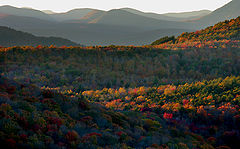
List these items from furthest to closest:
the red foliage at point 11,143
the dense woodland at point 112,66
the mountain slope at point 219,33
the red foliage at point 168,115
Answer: the mountain slope at point 219,33 → the dense woodland at point 112,66 → the red foliage at point 168,115 → the red foliage at point 11,143

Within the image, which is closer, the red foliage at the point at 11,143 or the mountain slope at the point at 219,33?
the red foliage at the point at 11,143

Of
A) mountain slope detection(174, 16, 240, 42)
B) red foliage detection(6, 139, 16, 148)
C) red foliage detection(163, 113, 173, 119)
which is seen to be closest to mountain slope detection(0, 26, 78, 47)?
mountain slope detection(174, 16, 240, 42)

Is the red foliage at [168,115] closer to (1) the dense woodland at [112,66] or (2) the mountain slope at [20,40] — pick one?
(1) the dense woodland at [112,66]

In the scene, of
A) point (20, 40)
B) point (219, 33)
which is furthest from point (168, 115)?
point (20, 40)

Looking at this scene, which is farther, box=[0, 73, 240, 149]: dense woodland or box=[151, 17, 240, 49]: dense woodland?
box=[151, 17, 240, 49]: dense woodland

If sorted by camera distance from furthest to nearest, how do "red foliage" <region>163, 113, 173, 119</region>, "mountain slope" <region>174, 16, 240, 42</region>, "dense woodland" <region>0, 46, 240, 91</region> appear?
"mountain slope" <region>174, 16, 240, 42</region> < "dense woodland" <region>0, 46, 240, 91</region> < "red foliage" <region>163, 113, 173, 119</region>

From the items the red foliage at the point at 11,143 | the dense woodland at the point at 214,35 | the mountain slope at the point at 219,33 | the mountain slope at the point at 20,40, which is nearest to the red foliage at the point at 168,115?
the red foliage at the point at 11,143

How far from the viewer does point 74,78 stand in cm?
1452

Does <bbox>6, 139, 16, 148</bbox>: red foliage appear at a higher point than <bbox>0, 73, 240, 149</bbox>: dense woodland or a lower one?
higher

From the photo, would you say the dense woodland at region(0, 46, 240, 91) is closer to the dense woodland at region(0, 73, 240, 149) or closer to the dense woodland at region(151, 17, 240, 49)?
the dense woodland at region(0, 73, 240, 149)

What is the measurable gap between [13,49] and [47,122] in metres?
16.1

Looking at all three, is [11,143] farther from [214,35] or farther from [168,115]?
[214,35]

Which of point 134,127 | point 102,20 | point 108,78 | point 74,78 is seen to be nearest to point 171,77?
point 108,78

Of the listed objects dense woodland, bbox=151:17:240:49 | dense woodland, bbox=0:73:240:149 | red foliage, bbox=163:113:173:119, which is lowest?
red foliage, bbox=163:113:173:119
